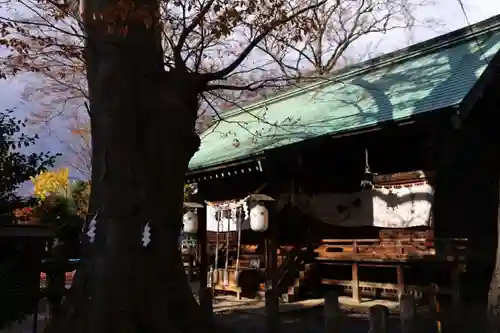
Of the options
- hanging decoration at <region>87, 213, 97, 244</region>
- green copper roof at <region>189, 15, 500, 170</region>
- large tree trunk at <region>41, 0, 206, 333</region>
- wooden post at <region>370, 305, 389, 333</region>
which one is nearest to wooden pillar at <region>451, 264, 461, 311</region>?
green copper roof at <region>189, 15, 500, 170</region>

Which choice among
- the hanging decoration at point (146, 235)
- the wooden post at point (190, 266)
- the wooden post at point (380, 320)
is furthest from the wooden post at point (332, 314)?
the wooden post at point (190, 266)

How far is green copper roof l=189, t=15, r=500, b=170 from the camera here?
35.1 ft

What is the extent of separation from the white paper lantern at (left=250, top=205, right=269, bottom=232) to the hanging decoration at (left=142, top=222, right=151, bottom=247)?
520 centimetres

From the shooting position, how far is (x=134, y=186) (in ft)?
23.6

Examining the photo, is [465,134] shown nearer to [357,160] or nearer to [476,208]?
[476,208]

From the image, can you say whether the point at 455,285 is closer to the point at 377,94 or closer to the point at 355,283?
the point at 355,283

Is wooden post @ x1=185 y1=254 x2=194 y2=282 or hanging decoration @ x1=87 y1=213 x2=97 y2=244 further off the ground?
hanging decoration @ x1=87 y1=213 x2=97 y2=244

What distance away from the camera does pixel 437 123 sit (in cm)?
1005

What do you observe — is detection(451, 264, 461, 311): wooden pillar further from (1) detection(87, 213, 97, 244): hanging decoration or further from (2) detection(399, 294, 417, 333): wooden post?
(1) detection(87, 213, 97, 244): hanging decoration

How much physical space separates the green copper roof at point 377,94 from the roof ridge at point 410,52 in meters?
0.02

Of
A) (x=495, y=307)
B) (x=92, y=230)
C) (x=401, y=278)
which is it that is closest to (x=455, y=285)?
(x=401, y=278)

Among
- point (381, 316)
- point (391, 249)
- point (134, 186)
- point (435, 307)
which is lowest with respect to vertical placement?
point (435, 307)

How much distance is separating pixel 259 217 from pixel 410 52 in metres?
6.20

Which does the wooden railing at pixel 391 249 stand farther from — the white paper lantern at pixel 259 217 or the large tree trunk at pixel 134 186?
the large tree trunk at pixel 134 186
